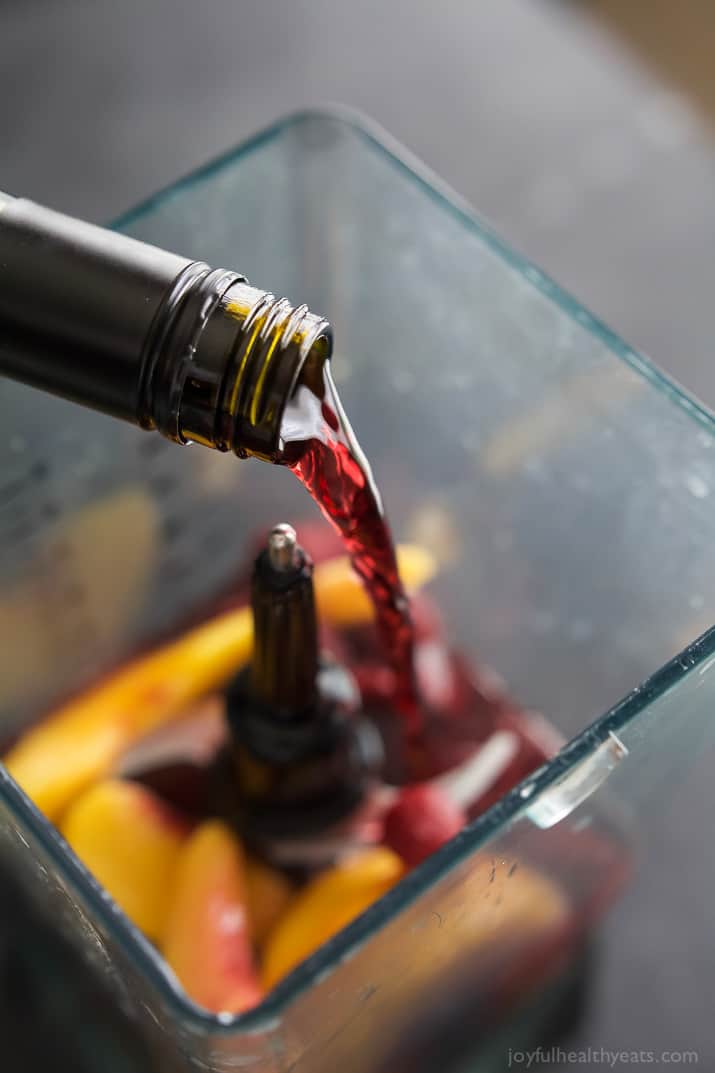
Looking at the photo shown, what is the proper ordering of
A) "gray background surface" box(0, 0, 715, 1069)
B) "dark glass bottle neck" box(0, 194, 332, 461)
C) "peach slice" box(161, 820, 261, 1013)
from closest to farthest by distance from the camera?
"dark glass bottle neck" box(0, 194, 332, 461)
"peach slice" box(161, 820, 261, 1013)
"gray background surface" box(0, 0, 715, 1069)

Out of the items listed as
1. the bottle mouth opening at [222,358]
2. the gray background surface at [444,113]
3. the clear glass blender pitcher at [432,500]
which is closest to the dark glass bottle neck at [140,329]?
the bottle mouth opening at [222,358]

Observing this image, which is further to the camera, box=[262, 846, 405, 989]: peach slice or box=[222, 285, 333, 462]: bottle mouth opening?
box=[262, 846, 405, 989]: peach slice

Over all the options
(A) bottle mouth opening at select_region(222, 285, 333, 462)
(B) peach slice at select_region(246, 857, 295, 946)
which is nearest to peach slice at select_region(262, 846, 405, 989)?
(B) peach slice at select_region(246, 857, 295, 946)

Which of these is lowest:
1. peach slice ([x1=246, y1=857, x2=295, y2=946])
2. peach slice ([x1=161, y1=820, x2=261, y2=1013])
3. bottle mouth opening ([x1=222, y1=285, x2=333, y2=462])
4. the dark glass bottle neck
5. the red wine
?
peach slice ([x1=246, y1=857, x2=295, y2=946])

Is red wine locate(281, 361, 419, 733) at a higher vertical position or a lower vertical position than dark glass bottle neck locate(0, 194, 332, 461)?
lower

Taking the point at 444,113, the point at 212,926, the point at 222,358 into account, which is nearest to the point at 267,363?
the point at 222,358

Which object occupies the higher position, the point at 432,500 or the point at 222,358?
the point at 222,358

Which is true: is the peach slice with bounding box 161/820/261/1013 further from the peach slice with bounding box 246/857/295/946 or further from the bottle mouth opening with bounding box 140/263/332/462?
the bottle mouth opening with bounding box 140/263/332/462

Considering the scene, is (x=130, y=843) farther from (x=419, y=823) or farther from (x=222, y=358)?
(x=222, y=358)
